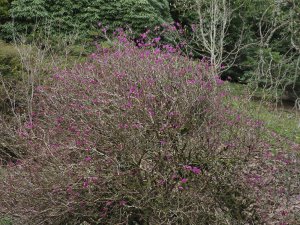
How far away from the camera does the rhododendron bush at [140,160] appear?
477 centimetres

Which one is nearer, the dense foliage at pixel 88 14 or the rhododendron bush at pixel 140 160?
the rhododendron bush at pixel 140 160

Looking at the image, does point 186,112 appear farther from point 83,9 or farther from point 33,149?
point 83,9

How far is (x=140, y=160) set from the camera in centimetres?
483

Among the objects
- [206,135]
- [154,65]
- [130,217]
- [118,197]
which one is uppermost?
[154,65]

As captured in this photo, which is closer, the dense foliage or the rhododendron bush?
the rhododendron bush

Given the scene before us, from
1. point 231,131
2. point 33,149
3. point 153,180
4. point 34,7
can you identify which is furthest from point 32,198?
point 34,7

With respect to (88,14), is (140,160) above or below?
below

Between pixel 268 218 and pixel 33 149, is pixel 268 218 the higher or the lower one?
the lower one

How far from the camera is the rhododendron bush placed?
4.77 m

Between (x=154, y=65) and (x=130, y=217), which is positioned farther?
(x=154, y=65)

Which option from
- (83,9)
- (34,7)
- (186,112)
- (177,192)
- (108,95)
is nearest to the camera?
(177,192)

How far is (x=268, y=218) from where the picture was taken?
494 cm

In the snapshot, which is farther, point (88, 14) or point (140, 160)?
point (88, 14)

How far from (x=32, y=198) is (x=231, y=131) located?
2.42m
